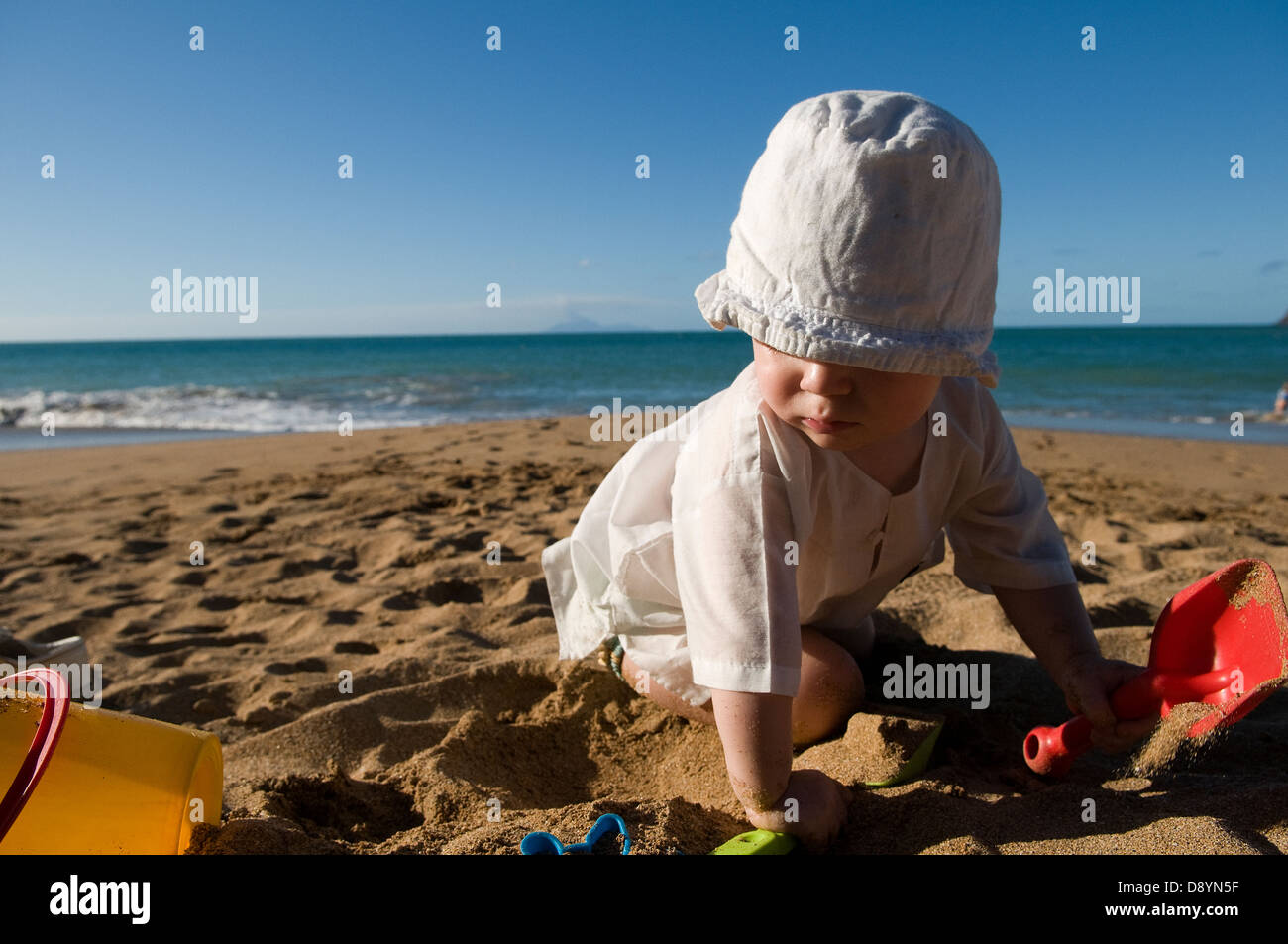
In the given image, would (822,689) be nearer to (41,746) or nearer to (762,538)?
(762,538)

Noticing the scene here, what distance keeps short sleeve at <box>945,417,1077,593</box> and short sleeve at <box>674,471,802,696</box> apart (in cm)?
50

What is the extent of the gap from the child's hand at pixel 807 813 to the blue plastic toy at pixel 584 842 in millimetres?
211

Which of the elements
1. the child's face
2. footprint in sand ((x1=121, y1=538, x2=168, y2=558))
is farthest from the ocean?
the child's face

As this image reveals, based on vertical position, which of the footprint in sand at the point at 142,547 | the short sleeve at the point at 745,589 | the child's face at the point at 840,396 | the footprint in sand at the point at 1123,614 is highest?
the child's face at the point at 840,396

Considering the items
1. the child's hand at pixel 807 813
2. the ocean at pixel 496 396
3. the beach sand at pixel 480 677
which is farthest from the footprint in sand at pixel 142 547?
the ocean at pixel 496 396

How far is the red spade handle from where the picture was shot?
4.54 feet

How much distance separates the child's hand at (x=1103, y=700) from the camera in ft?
4.83

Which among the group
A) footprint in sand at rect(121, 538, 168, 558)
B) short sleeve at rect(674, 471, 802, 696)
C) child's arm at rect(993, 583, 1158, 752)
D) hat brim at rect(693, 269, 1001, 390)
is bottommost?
footprint in sand at rect(121, 538, 168, 558)

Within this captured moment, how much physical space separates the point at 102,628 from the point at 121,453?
15.0 feet

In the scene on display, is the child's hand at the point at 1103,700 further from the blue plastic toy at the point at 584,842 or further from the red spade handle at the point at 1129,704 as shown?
the blue plastic toy at the point at 584,842

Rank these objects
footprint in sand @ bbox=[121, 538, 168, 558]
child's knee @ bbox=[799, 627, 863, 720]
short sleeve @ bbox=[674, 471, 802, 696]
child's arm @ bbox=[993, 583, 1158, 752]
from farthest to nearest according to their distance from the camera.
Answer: footprint in sand @ bbox=[121, 538, 168, 558], child's knee @ bbox=[799, 627, 863, 720], child's arm @ bbox=[993, 583, 1158, 752], short sleeve @ bbox=[674, 471, 802, 696]

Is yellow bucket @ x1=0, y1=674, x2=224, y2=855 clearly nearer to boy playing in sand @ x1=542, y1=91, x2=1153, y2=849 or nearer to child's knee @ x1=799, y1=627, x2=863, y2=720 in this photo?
boy playing in sand @ x1=542, y1=91, x2=1153, y2=849

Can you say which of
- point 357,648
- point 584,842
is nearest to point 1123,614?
point 584,842
